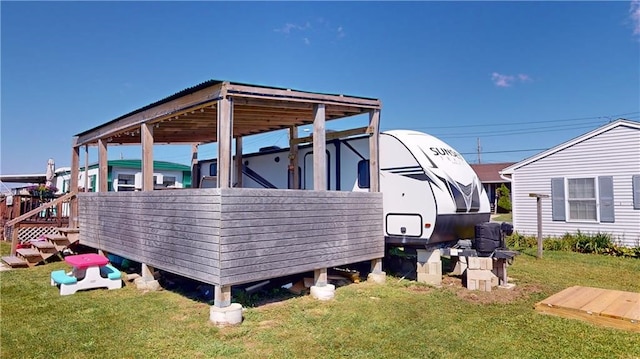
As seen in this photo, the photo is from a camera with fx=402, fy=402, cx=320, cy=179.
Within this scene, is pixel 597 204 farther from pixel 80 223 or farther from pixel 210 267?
pixel 80 223

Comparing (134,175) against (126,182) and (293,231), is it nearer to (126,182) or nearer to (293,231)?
(126,182)

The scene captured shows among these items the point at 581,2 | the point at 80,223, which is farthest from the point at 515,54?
the point at 80,223

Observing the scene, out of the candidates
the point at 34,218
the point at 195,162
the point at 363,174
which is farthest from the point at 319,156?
→ the point at 34,218

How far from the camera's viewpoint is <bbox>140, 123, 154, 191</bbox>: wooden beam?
7.07 metres

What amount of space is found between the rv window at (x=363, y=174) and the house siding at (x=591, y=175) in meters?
8.36

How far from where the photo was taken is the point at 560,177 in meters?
12.9

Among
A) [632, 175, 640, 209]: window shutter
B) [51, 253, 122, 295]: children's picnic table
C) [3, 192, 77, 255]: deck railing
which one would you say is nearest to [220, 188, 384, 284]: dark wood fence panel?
[51, 253, 122, 295]: children's picnic table

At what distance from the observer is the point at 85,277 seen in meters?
6.97

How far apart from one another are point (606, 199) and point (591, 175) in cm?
83

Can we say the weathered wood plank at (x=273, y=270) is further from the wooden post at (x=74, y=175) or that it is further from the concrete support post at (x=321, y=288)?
the wooden post at (x=74, y=175)

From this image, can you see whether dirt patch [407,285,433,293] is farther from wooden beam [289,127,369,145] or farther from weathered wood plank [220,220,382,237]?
wooden beam [289,127,369,145]

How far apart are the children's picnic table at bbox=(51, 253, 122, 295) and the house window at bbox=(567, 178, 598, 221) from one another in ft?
41.9

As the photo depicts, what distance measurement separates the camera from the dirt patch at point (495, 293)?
21.1ft

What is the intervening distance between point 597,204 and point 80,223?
47.4ft
